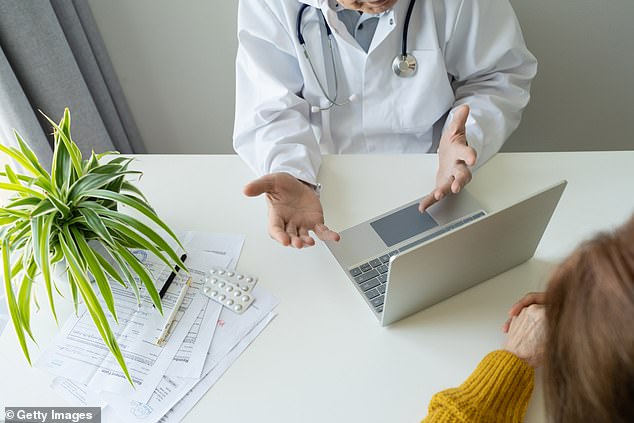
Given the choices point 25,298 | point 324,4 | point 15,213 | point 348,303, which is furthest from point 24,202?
point 324,4

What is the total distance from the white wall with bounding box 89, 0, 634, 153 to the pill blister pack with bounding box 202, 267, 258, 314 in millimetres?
938

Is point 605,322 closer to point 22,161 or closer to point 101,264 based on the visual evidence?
point 101,264

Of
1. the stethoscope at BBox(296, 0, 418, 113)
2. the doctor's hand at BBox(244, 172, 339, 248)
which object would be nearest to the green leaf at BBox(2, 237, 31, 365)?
the doctor's hand at BBox(244, 172, 339, 248)

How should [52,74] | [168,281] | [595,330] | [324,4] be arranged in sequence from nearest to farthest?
[595,330], [168,281], [324,4], [52,74]

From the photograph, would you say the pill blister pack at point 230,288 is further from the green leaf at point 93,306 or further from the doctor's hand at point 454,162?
the doctor's hand at point 454,162

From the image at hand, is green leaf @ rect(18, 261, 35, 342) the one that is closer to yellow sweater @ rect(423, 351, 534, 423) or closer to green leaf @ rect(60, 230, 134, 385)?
green leaf @ rect(60, 230, 134, 385)

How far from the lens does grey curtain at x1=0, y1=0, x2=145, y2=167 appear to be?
1.28 meters

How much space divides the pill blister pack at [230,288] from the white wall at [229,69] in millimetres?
938

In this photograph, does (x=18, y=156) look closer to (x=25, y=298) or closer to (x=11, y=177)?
(x=11, y=177)

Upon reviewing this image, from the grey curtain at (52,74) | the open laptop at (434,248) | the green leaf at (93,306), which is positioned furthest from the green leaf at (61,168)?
the grey curtain at (52,74)

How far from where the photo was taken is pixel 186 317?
90 centimetres

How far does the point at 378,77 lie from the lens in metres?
1.16

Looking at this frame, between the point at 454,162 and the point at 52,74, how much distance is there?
1.11 metres

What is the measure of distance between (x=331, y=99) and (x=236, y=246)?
1.50 feet
